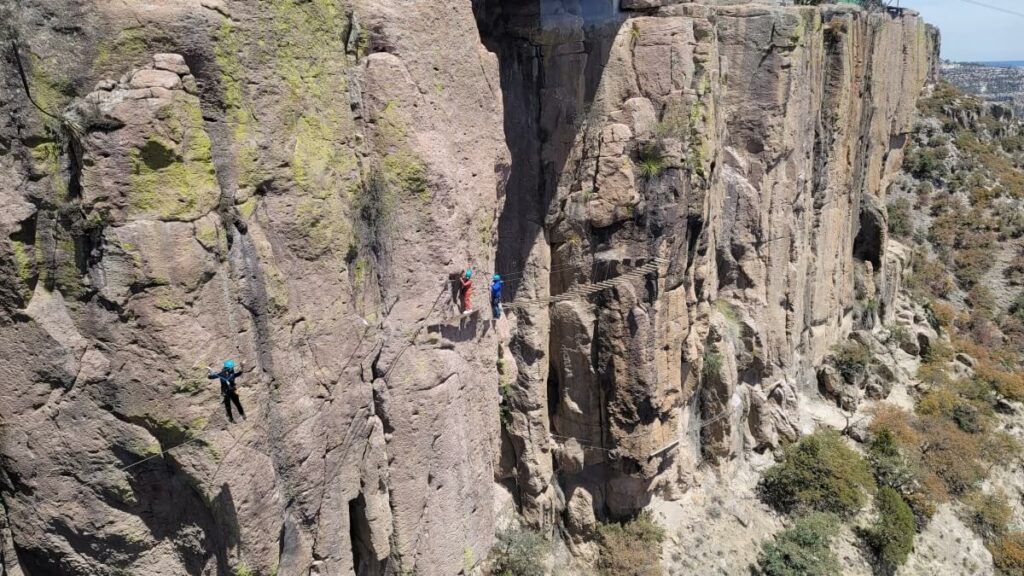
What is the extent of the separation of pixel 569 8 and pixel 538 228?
12.7 feet

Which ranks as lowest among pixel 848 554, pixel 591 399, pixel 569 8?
pixel 848 554

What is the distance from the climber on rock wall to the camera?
6391 mm

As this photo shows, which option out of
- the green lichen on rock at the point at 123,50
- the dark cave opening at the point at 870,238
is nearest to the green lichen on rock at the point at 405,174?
the green lichen on rock at the point at 123,50

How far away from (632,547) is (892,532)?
6.83 metres

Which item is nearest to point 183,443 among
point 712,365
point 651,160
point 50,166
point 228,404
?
point 228,404

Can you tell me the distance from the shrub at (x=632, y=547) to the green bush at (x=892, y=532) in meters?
5.64

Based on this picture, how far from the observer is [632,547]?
13.9 m

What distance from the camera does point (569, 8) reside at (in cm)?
1203

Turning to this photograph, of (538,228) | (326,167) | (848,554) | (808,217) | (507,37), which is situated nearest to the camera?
(326,167)

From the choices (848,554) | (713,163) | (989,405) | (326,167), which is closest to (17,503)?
(326,167)

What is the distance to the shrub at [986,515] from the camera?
17.9 metres

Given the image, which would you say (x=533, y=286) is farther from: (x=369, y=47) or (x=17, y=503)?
(x=17, y=503)

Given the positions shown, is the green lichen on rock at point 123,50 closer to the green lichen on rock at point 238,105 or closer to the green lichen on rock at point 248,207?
the green lichen on rock at point 238,105

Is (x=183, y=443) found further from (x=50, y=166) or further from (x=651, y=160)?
(x=651, y=160)
